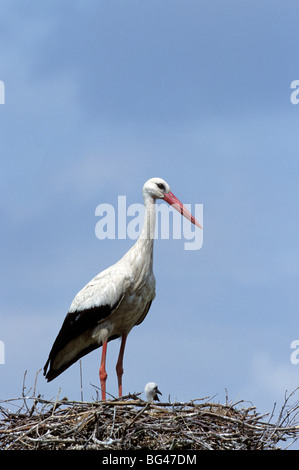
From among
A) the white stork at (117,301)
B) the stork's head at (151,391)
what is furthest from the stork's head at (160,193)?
the stork's head at (151,391)

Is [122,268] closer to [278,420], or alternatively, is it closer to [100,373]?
[100,373]

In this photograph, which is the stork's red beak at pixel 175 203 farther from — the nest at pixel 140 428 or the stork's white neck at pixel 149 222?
the nest at pixel 140 428

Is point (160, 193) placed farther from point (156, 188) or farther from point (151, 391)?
point (151, 391)

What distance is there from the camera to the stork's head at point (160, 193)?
8.82 metres

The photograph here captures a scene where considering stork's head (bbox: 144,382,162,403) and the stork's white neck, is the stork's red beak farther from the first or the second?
stork's head (bbox: 144,382,162,403)

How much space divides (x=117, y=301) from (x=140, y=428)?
2246 millimetres

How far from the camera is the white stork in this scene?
8.52 m

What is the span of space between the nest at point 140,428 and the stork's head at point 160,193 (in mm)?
Answer: 2644

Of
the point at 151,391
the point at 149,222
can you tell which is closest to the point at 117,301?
the point at 149,222

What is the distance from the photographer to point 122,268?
8609 millimetres

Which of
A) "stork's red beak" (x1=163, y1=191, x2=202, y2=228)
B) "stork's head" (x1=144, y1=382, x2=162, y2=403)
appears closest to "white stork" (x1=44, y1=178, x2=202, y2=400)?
"stork's red beak" (x1=163, y1=191, x2=202, y2=228)
